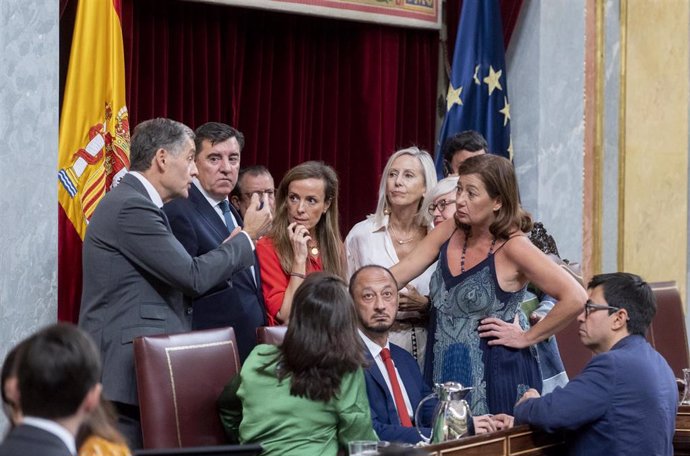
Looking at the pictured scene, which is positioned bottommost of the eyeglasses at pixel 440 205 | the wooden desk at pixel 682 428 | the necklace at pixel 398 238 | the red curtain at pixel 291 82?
the wooden desk at pixel 682 428

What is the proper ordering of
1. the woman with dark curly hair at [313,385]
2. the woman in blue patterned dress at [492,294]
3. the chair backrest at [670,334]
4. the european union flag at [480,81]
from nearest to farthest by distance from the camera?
the woman with dark curly hair at [313,385]
the woman in blue patterned dress at [492,294]
the chair backrest at [670,334]
the european union flag at [480,81]

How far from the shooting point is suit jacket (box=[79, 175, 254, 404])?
391 centimetres

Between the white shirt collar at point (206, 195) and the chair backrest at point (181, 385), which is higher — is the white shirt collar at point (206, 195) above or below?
above

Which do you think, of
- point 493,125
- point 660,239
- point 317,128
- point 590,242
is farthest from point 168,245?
point 660,239

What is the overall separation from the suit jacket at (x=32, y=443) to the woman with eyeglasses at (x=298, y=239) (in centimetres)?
234

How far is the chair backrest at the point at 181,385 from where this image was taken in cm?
377

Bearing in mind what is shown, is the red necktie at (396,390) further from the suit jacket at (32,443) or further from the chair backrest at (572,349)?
the suit jacket at (32,443)

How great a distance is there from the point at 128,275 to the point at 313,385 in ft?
2.91

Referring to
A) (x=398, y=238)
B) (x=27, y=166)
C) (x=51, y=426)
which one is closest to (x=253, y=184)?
(x=398, y=238)

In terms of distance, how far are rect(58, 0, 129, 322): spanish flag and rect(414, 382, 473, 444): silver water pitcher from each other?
1968mm

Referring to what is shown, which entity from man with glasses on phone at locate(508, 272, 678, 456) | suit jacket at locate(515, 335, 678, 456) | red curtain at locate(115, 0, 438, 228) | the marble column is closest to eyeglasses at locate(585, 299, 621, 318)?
man with glasses on phone at locate(508, 272, 678, 456)

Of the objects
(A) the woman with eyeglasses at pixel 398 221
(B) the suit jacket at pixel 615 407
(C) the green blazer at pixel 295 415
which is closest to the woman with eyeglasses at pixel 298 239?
(A) the woman with eyeglasses at pixel 398 221

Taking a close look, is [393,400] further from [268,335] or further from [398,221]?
[398,221]

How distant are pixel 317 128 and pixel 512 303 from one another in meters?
2.76
